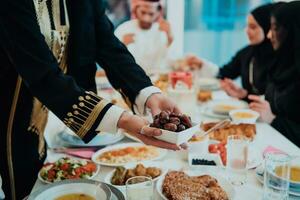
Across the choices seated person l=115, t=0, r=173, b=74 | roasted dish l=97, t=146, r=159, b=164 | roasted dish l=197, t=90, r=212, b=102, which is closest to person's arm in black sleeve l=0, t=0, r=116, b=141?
roasted dish l=97, t=146, r=159, b=164

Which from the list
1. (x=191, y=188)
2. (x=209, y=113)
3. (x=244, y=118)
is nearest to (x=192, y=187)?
(x=191, y=188)

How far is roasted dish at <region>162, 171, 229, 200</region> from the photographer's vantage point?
3.75ft

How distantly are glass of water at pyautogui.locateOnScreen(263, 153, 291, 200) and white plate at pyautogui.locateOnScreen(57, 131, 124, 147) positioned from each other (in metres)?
0.75

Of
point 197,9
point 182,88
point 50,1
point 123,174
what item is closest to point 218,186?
point 123,174

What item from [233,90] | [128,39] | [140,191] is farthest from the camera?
[128,39]

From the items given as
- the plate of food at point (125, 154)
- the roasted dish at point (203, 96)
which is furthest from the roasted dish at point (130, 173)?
the roasted dish at point (203, 96)

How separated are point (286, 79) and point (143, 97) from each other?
50.5 inches

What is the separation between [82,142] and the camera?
5.70 feet

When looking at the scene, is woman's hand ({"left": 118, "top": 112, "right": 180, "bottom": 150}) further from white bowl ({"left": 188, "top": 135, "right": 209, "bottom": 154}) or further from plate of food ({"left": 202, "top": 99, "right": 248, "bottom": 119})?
plate of food ({"left": 202, "top": 99, "right": 248, "bottom": 119})

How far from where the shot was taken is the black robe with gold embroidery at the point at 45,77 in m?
1.18

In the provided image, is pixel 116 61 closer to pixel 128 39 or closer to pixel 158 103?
pixel 158 103

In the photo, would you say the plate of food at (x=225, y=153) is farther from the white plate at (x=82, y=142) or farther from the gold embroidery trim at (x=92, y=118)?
the gold embroidery trim at (x=92, y=118)

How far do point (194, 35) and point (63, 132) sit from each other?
3407mm

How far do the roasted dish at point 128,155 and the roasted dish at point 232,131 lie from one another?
309 mm
